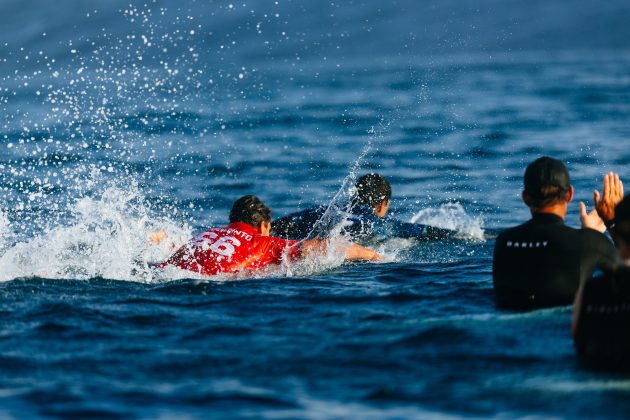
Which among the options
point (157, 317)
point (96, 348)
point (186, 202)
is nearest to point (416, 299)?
point (157, 317)

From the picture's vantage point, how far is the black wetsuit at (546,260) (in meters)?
8.22

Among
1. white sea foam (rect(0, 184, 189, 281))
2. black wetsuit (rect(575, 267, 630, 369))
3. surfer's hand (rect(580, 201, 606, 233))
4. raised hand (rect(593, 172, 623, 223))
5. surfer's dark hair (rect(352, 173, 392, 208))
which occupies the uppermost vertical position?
surfer's dark hair (rect(352, 173, 392, 208))

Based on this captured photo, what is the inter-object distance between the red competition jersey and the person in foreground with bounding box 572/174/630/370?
14.8 ft

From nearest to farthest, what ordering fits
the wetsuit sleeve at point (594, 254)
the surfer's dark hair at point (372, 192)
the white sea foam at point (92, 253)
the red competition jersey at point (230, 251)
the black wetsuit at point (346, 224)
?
Result: the wetsuit sleeve at point (594, 254) → the red competition jersey at point (230, 251) → the white sea foam at point (92, 253) → the black wetsuit at point (346, 224) → the surfer's dark hair at point (372, 192)

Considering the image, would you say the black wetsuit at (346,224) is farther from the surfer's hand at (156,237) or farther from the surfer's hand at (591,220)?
the surfer's hand at (591,220)

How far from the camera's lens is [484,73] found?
35.1 metres

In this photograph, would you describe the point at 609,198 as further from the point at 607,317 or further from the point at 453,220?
the point at 453,220

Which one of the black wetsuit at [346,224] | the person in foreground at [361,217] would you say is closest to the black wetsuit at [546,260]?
the black wetsuit at [346,224]

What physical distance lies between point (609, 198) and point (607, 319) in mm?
2000

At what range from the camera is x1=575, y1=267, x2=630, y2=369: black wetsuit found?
21.6ft

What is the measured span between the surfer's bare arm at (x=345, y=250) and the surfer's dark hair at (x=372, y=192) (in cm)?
129

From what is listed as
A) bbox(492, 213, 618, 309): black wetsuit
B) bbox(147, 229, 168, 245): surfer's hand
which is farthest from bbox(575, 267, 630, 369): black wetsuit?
bbox(147, 229, 168, 245): surfer's hand

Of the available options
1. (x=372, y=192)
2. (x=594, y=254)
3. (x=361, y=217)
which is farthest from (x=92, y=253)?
(x=594, y=254)

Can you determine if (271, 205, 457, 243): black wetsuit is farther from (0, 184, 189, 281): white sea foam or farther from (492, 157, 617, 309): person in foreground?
(492, 157, 617, 309): person in foreground
